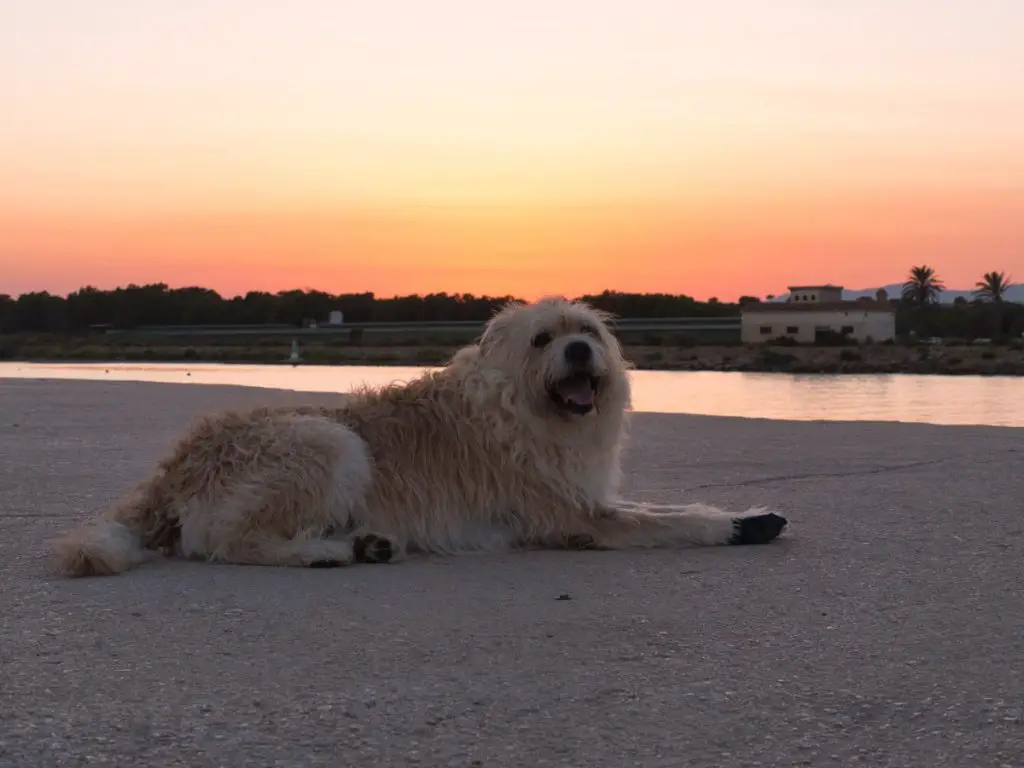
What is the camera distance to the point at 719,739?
316 centimetres

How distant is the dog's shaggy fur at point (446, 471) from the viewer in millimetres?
6027

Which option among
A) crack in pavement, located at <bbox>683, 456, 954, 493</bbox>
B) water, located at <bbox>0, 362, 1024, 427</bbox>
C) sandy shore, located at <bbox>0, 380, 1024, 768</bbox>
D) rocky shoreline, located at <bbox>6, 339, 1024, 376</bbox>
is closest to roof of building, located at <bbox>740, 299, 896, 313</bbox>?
rocky shoreline, located at <bbox>6, 339, 1024, 376</bbox>

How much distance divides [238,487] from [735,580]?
2427 millimetres

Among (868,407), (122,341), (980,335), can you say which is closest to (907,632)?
(868,407)

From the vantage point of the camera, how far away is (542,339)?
21.5 feet

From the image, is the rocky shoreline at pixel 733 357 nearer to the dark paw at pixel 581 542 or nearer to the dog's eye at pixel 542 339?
the dog's eye at pixel 542 339

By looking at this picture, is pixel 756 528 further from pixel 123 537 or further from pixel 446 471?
pixel 123 537

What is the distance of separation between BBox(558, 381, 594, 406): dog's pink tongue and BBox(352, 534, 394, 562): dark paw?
1.24 metres

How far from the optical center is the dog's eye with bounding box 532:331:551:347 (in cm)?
655

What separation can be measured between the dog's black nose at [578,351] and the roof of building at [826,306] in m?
96.3

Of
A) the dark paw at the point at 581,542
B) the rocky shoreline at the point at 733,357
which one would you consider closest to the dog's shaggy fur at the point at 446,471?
the dark paw at the point at 581,542

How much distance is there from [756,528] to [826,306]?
98989 mm

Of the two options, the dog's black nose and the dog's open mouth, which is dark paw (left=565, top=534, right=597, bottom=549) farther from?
the dog's black nose

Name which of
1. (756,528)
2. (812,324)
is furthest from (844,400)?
(812,324)
